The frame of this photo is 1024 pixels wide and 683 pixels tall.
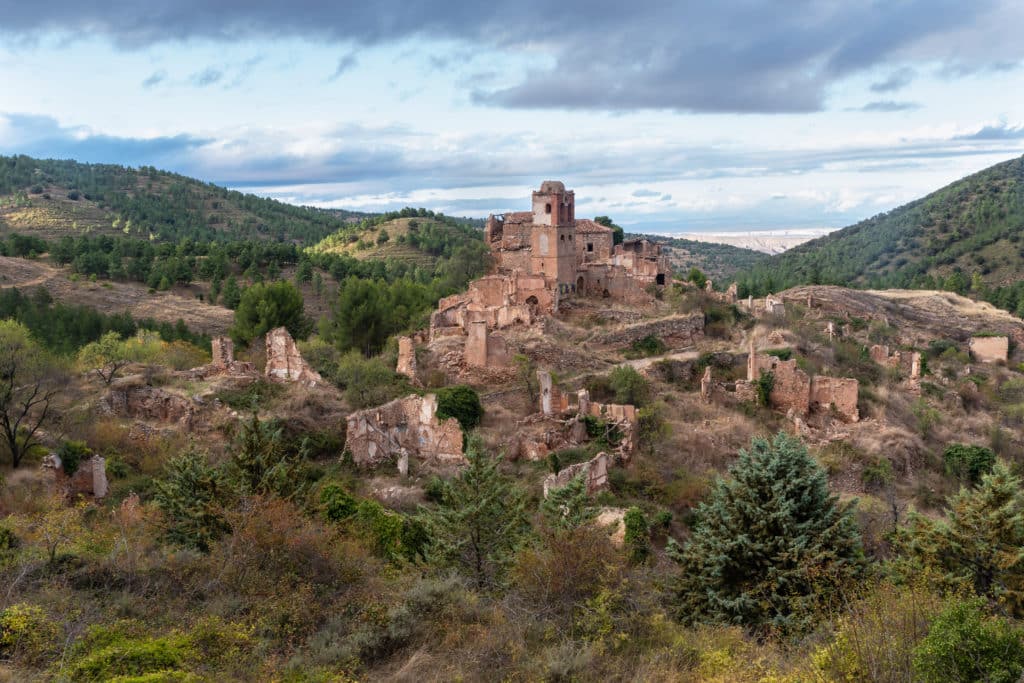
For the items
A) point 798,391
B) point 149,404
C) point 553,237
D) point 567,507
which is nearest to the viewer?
point 567,507

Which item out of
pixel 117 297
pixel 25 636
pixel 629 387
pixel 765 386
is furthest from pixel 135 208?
pixel 25 636

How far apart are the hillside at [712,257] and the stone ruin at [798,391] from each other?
73612 millimetres

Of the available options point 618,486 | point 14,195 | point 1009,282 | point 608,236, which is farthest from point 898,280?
point 14,195

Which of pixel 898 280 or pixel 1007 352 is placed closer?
pixel 1007 352

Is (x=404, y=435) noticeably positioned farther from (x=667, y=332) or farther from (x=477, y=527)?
(x=667, y=332)

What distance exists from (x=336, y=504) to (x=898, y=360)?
30027mm

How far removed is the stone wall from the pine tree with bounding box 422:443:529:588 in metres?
16.2

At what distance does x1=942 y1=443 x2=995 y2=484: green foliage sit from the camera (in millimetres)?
23812

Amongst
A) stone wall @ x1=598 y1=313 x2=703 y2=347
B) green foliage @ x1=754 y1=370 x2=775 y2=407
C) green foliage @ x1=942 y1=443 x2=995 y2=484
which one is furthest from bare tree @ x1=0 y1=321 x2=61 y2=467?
green foliage @ x1=942 y1=443 x2=995 y2=484

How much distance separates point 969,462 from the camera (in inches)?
949

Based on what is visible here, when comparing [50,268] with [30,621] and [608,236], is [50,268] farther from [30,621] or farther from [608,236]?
[30,621]

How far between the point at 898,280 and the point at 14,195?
92911 millimetres

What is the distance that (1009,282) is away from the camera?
Answer: 7256 centimetres

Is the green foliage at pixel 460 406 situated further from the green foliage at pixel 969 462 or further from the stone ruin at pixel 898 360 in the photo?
the stone ruin at pixel 898 360
